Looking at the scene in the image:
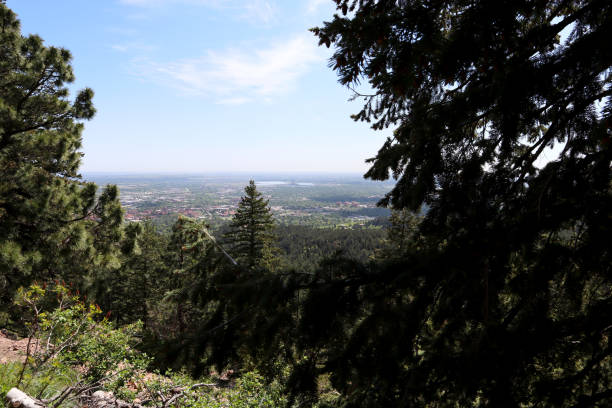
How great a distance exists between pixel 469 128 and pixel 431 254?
1.11 meters

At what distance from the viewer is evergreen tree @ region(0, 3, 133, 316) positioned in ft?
18.8

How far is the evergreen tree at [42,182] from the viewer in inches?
226

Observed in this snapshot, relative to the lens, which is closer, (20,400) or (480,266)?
(480,266)

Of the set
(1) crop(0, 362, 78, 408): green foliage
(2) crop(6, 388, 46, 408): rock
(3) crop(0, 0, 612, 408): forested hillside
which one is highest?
(3) crop(0, 0, 612, 408): forested hillside

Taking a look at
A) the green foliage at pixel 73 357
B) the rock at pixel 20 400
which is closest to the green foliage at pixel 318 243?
the green foliage at pixel 73 357

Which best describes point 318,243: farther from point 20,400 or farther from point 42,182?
point 20,400

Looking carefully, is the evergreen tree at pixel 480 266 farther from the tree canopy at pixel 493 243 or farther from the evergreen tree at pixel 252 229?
the evergreen tree at pixel 252 229

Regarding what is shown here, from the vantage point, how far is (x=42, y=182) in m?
6.06

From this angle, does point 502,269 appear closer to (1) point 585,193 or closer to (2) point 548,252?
(2) point 548,252

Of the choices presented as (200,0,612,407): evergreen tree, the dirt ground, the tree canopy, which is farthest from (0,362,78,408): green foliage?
the tree canopy

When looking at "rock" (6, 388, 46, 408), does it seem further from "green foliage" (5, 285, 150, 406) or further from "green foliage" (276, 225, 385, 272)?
"green foliage" (276, 225, 385, 272)

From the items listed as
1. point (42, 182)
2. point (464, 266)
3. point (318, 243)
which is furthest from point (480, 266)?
point (318, 243)

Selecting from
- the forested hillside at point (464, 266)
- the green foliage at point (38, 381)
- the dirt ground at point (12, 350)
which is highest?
the forested hillside at point (464, 266)

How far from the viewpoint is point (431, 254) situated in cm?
149
